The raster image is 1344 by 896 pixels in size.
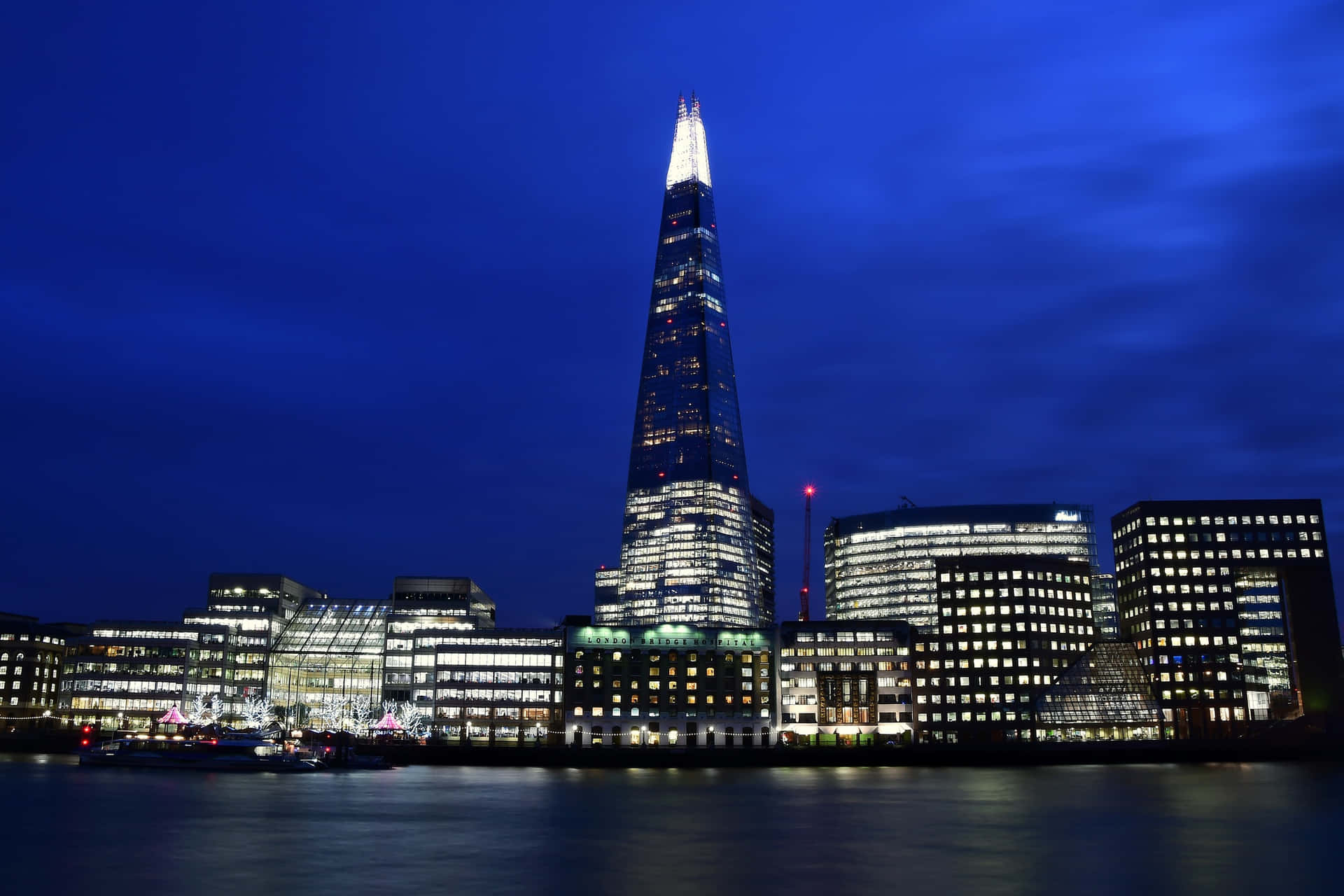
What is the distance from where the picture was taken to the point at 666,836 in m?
74.8

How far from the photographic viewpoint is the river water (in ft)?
184

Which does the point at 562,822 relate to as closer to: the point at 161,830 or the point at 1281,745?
the point at 161,830

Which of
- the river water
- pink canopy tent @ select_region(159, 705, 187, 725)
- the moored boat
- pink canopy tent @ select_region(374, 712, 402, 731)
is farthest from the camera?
pink canopy tent @ select_region(159, 705, 187, 725)

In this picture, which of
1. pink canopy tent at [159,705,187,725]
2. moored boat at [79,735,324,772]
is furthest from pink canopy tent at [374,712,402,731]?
pink canopy tent at [159,705,187,725]

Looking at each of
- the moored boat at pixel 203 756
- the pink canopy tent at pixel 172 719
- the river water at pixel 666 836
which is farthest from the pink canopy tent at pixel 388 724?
the river water at pixel 666 836

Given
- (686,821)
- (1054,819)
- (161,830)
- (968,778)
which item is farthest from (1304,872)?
(968,778)

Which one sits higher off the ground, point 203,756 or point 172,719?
point 172,719

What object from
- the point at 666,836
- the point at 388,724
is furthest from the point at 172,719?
the point at 666,836

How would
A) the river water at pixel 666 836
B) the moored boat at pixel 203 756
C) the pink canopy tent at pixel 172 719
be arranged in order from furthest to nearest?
the pink canopy tent at pixel 172 719
the moored boat at pixel 203 756
the river water at pixel 666 836

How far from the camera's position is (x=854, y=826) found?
81062mm

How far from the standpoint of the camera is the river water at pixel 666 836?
56188mm

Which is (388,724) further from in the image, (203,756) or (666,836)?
(666,836)

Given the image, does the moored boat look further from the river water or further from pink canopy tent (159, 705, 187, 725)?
pink canopy tent (159, 705, 187, 725)

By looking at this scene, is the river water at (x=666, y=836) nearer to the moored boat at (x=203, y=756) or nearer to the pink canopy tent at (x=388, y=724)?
the moored boat at (x=203, y=756)
